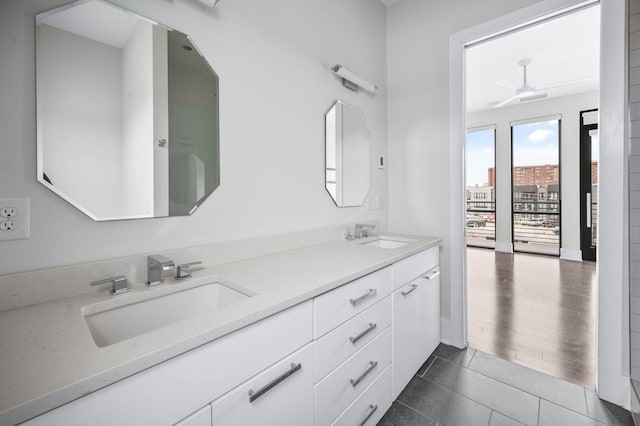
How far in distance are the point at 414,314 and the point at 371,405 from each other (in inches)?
23.0

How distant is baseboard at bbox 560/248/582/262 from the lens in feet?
16.2

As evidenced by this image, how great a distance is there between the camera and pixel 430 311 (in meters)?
→ 1.92

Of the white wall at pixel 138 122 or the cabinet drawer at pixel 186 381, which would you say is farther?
the white wall at pixel 138 122

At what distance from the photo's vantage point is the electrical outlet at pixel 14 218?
81cm

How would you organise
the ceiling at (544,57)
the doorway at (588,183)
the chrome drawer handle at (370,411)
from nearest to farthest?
the chrome drawer handle at (370,411) < the ceiling at (544,57) < the doorway at (588,183)

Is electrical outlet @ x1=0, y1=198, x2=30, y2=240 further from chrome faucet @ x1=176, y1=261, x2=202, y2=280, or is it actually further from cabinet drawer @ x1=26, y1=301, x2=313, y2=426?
cabinet drawer @ x1=26, y1=301, x2=313, y2=426

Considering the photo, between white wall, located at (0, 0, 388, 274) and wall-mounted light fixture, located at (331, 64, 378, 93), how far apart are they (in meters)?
0.06

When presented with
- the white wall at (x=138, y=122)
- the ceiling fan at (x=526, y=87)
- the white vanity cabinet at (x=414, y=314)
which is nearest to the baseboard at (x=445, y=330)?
the white vanity cabinet at (x=414, y=314)

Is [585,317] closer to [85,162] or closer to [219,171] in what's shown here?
[219,171]

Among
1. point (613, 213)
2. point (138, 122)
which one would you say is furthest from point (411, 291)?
point (138, 122)

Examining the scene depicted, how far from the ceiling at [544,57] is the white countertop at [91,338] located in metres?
3.01

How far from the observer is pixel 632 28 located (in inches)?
56.7

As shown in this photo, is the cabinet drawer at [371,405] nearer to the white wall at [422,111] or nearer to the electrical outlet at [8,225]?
the white wall at [422,111]

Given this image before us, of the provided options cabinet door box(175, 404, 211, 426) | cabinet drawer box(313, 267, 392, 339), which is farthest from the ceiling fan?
cabinet door box(175, 404, 211, 426)
